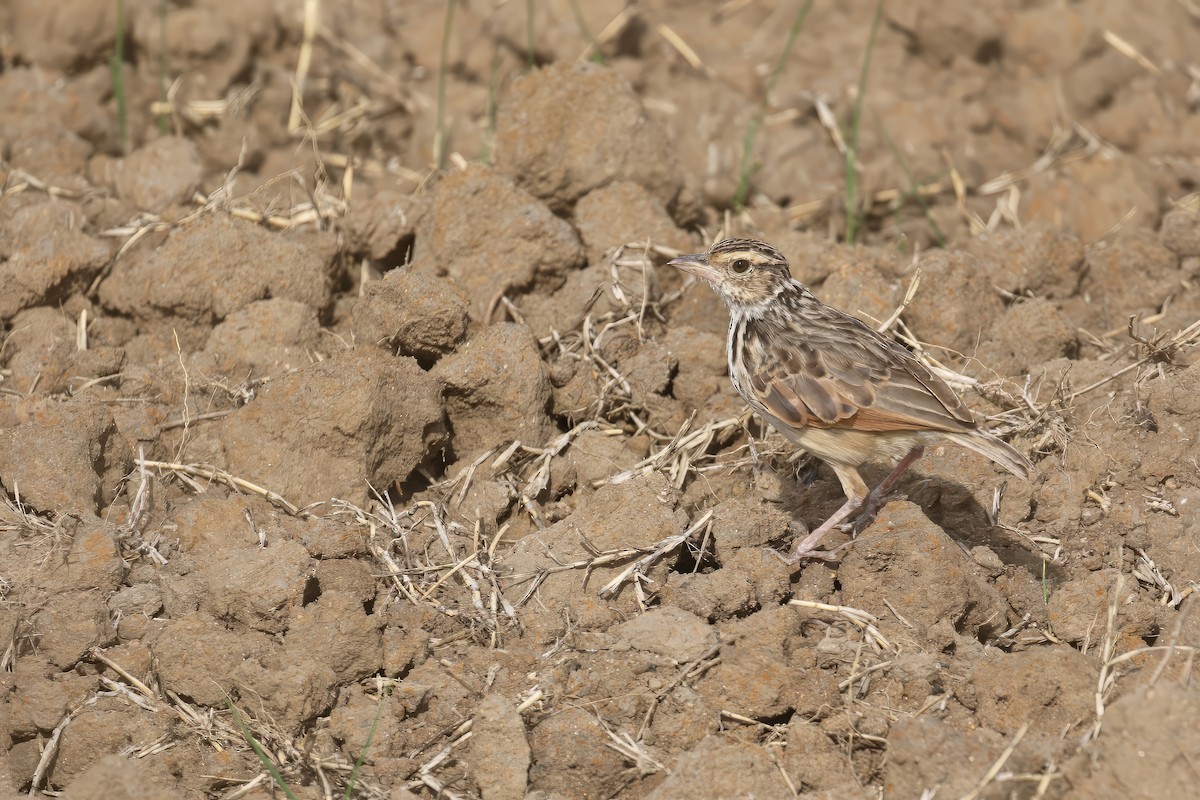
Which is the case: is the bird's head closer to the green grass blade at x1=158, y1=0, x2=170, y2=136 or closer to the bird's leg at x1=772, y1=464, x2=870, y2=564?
the bird's leg at x1=772, y1=464, x2=870, y2=564

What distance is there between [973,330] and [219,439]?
4121 millimetres

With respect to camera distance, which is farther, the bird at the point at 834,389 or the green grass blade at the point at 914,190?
the green grass blade at the point at 914,190

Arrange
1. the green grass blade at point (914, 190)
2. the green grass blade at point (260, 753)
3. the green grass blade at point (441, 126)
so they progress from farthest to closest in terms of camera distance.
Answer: the green grass blade at point (441, 126), the green grass blade at point (914, 190), the green grass blade at point (260, 753)

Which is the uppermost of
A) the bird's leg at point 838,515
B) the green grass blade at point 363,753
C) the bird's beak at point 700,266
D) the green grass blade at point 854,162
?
the bird's beak at point 700,266

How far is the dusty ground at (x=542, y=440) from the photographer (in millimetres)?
5148

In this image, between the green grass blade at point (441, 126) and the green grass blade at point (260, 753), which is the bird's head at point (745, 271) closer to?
the green grass blade at point (441, 126)

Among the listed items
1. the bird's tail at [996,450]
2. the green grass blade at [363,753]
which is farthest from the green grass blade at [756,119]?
the green grass blade at [363,753]

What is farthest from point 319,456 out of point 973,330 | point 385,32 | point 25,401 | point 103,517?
point 385,32

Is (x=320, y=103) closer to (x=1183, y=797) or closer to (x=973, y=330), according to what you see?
(x=973, y=330)

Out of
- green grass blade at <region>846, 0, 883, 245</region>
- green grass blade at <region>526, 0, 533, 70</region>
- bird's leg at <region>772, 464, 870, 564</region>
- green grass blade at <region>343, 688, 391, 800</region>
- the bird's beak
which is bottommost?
green grass blade at <region>343, 688, 391, 800</region>

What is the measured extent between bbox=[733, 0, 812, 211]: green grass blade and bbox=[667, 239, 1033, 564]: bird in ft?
7.45

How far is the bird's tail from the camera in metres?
5.62

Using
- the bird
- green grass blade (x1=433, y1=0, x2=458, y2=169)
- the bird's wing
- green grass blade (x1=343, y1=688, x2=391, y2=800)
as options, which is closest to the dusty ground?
green grass blade (x1=343, y1=688, x2=391, y2=800)

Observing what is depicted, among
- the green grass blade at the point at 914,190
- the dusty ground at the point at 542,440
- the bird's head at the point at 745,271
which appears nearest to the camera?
the dusty ground at the point at 542,440
